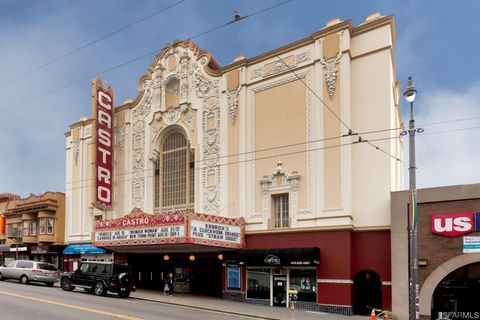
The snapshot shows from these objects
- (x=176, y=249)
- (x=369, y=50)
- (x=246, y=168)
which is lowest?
(x=176, y=249)

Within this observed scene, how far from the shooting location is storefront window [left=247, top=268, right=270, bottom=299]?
88.1ft

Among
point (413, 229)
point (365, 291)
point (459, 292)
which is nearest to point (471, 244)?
point (459, 292)

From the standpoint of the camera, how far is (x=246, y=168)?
1137 inches

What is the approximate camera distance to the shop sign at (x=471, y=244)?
2032 centimetres

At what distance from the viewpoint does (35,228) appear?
141ft

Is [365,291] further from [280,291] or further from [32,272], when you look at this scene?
[32,272]

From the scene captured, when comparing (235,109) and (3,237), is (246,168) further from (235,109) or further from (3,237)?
(3,237)

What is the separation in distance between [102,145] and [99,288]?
11.8 m

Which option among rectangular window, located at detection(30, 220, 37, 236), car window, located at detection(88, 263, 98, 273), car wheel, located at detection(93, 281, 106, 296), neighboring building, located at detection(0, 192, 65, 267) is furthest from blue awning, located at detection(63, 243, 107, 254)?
car wheel, located at detection(93, 281, 106, 296)

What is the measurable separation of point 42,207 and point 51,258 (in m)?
4.51

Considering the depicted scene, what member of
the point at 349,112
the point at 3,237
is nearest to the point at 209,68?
the point at 349,112

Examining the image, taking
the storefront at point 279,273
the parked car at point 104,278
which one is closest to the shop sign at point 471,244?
the storefront at point 279,273

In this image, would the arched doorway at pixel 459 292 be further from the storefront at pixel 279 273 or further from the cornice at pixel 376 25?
the cornice at pixel 376 25

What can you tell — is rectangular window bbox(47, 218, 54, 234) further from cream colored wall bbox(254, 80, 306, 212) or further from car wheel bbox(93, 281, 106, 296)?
cream colored wall bbox(254, 80, 306, 212)
